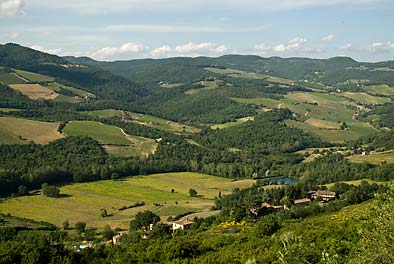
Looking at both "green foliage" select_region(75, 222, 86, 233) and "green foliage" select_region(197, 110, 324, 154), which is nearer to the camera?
"green foliage" select_region(75, 222, 86, 233)

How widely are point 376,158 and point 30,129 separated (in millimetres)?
91446

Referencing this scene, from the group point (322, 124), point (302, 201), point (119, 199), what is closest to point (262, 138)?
point (322, 124)

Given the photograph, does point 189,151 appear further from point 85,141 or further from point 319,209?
point 319,209

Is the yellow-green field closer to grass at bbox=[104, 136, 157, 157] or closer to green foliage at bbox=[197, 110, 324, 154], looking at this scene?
grass at bbox=[104, 136, 157, 157]

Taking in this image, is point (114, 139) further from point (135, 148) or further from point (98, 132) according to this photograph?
point (135, 148)

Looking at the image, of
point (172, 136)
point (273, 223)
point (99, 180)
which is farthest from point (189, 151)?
point (273, 223)

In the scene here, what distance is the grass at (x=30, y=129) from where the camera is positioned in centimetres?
13175

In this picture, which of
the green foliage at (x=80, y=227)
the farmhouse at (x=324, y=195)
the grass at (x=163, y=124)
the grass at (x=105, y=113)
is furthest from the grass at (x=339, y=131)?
the green foliage at (x=80, y=227)

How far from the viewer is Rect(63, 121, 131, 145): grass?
14238cm

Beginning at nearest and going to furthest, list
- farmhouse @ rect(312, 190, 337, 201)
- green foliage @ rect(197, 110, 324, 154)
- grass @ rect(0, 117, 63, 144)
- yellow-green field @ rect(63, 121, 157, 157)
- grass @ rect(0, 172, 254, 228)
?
grass @ rect(0, 172, 254, 228) < farmhouse @ rect(312, 190, 337, 201) < grass @ rect(0, 117, 63, 144) < yellow-green field @ rect(63, 121, 157, 157) < green foliage @ rect(197, 110, 324, 154)

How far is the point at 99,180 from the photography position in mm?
107625

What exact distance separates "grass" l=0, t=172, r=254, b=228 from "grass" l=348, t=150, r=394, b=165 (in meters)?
29.7

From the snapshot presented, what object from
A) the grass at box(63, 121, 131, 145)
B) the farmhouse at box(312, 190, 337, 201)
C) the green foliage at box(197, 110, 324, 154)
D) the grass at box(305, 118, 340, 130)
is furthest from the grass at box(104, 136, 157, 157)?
the grass at box(305, 118, 340, 130)

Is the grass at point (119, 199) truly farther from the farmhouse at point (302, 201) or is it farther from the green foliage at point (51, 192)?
the farmhouse at point (302, 201)
